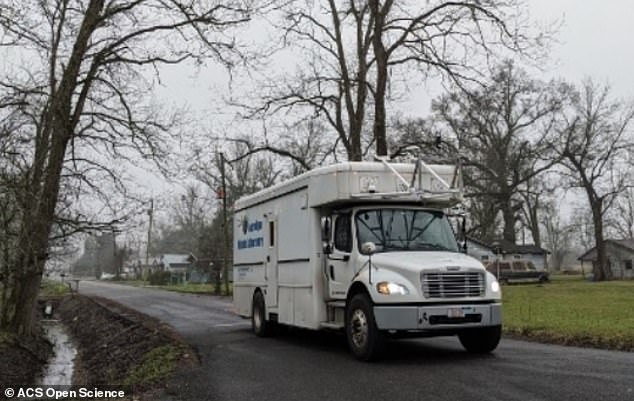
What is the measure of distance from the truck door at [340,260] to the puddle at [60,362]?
5.92 m

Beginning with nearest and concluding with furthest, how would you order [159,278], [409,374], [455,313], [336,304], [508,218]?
[409,374] < [455,313] < [336,304] < [508,218] < [159,278]

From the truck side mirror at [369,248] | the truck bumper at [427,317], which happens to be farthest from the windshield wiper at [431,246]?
the truck bumper at [427,317]

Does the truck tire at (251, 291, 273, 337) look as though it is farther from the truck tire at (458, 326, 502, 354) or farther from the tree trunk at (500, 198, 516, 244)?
the tree trunk at (500, 198, 516, 244)

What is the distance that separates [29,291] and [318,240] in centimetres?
989

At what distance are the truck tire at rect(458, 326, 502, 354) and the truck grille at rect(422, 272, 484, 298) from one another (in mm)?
773

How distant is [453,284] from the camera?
33.8 feet

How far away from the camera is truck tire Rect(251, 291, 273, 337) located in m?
15.1

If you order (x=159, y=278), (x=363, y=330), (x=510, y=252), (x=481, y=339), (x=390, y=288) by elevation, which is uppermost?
(x=510, y=252)

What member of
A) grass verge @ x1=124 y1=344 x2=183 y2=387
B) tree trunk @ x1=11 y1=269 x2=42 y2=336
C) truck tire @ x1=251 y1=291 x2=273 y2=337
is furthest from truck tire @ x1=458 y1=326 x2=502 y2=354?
tree trunk @ x1=11 y1=269 x2=42 y2=336

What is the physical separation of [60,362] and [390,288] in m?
11.1

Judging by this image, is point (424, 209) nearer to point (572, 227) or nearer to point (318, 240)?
point (318, 240)

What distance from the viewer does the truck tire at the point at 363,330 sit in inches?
405

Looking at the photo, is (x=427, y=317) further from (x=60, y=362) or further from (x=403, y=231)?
(x=60, y=362)

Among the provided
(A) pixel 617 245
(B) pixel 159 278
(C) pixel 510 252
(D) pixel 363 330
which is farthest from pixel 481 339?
(A) pixel 617 245
